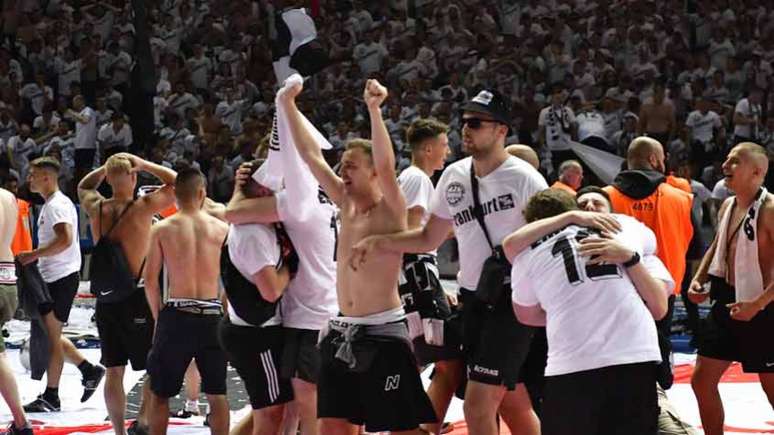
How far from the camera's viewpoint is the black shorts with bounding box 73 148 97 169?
18281mm

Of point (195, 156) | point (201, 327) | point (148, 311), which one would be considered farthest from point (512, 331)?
point (195, 156)

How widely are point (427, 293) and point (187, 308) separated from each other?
4.17 feet

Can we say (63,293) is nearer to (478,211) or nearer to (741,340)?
(478,211)

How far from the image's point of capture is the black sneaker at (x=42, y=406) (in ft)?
29.7

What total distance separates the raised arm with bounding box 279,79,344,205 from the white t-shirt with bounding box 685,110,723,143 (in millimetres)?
11187

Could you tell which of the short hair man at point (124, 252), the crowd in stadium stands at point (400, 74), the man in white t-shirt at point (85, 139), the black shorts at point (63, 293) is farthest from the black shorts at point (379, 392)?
the man in white t-shirt at point (85, 139)

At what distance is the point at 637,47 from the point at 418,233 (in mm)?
13381

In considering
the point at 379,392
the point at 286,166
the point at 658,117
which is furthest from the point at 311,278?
the point at 658,117

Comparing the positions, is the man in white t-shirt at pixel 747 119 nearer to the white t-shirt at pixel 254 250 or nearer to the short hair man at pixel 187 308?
the short hair man at pixel 187 308

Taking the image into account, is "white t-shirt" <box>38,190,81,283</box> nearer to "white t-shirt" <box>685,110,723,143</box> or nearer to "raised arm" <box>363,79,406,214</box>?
"raised arm" <box>363,79,406,214</box>

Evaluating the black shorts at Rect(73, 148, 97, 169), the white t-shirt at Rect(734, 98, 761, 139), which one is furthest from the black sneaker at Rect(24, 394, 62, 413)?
the white t-shirt at Rect(734, 98, 761, 139)

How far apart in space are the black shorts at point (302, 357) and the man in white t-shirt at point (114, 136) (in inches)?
494

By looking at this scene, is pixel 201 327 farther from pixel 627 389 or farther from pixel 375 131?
pixel 627 389

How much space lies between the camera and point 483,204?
612 centimetres
